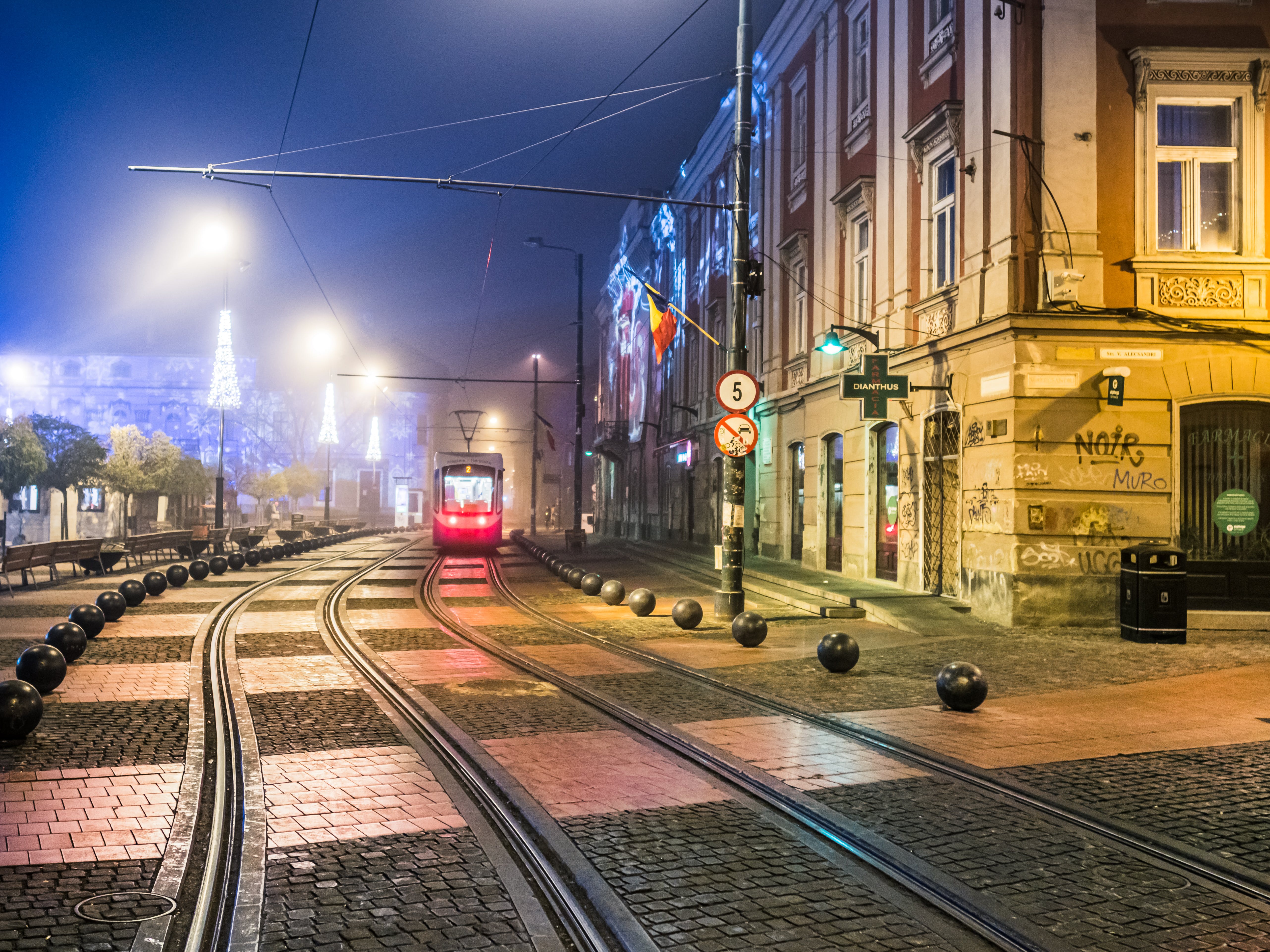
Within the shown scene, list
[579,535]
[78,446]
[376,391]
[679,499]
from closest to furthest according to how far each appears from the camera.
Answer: [579,535], [679,499], [78,446], [376,391]

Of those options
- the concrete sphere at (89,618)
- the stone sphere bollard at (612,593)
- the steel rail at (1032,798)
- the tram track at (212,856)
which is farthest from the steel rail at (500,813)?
the stone sphere bollard at (612,593)

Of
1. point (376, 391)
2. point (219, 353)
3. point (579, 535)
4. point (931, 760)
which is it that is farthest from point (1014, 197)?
point (376, 391)

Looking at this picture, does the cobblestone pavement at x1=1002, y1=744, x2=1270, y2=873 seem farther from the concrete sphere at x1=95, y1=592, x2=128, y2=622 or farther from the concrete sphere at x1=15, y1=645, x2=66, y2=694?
the concrete sphere at x1=95, y1=592, x2=128, y2=622

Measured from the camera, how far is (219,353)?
35656 millimetres

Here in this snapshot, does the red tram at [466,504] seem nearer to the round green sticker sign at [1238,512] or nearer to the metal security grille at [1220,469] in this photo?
the metal security grille at [1220,469]

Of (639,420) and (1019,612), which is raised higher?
(639,420)

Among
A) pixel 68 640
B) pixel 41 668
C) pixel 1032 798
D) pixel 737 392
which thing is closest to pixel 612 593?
pixel 737 392

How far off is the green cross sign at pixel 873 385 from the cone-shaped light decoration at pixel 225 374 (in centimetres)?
2373

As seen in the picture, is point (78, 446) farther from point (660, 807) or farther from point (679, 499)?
point (660, 807)

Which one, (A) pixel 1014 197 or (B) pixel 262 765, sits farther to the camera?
(A) pixel 1014 197

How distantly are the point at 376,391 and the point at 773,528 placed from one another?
231 ft

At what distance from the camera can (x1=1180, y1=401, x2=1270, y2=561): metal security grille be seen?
1505 centimetres

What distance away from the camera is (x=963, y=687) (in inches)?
348

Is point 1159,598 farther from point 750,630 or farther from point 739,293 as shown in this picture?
point 739,293
